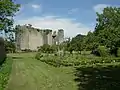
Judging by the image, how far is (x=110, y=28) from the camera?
5528 cm

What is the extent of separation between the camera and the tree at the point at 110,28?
5269 centimetres

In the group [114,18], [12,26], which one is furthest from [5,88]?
[114,18]

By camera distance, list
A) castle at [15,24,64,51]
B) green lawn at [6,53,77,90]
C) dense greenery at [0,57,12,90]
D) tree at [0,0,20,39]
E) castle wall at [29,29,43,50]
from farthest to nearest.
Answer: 1. castle wall at [29,29,43,50]
2. castle at [15,24,64,51]
3. tree at [0,0,20,39]
4. dense greenery at [0,57,12,90]
5. green lawn at [6,53,77,90]

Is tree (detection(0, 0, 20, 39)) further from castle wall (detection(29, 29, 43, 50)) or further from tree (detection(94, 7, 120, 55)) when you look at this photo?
castle wall (detection(29, 29, 43, 50))

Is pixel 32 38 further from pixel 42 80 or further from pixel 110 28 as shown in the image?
pixel 42 80

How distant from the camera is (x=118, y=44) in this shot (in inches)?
2101

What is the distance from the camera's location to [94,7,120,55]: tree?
52.7 m

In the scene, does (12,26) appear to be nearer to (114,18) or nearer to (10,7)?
(10,7)

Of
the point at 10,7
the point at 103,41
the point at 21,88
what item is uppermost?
the point at 10,7

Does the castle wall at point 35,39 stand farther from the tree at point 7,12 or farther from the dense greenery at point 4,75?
the dense greenery at point 4,75

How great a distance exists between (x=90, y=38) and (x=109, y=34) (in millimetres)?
15858

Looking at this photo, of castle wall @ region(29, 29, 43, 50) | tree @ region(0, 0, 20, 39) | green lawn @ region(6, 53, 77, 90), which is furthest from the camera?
castle wall @ region(29, 29, 43, 50)

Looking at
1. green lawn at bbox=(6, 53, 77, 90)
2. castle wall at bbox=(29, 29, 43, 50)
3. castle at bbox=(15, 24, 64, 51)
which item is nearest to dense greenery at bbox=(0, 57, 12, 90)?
green lawn at bbox=(6, 53, 77, 90)

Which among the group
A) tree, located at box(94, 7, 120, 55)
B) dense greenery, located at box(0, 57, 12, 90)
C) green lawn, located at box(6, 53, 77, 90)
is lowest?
green lawn, located at box(6, 53, 77, 90)
